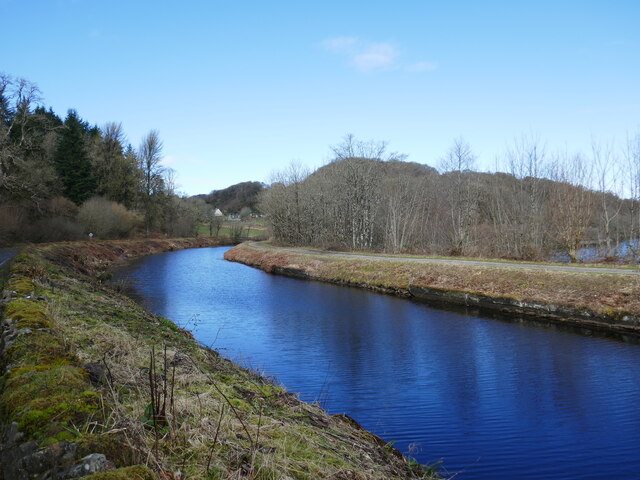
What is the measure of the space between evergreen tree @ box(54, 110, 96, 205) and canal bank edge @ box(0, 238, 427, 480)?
141 feet

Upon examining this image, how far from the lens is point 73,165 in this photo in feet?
150

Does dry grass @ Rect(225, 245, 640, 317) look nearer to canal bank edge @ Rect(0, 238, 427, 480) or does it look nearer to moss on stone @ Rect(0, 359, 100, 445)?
canal bank edge @ Rect(0, 238, 427, 480)

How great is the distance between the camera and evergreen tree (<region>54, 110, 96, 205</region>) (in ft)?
149

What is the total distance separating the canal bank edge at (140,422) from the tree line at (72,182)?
26.8m

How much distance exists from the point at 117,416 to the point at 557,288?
19.3 metres

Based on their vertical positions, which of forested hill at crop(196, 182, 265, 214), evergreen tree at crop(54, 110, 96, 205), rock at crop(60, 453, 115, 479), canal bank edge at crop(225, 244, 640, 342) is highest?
forested hill at crop(196, 182, 265, 214)

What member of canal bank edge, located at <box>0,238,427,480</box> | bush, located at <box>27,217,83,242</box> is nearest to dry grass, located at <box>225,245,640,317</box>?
canal bank edge, located at <box>0,238,427,480</box>

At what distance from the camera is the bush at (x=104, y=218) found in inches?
1647

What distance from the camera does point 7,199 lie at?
108ft

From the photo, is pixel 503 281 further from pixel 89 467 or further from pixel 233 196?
pixel 233 196

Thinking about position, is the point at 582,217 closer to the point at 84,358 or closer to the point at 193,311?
the point at 193,311

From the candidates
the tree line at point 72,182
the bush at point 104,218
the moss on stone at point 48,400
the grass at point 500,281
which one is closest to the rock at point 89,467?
the moss on stone at point 48,400

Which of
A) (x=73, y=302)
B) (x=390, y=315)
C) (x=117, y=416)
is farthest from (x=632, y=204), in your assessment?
(x=117, y=416)

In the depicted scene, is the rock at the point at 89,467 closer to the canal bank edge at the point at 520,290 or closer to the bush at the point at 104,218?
the canal bank edge at the point at 520,290
